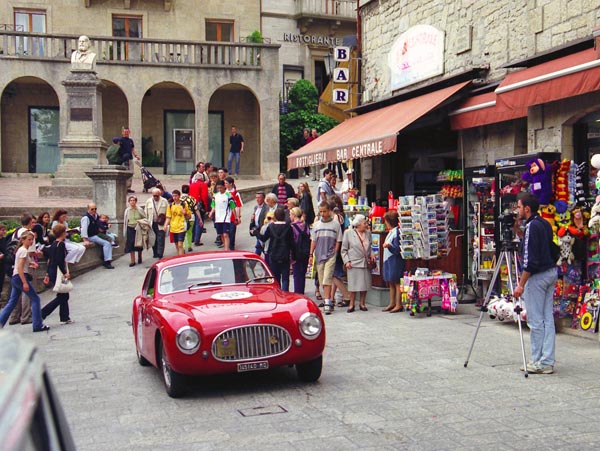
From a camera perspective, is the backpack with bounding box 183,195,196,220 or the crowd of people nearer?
the crowd of people

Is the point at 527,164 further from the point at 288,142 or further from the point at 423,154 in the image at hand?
the point at 288,142

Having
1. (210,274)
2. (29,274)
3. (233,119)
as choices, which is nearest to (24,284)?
(29,274)

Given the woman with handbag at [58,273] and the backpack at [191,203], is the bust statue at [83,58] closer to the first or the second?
the backpack at [191,203]

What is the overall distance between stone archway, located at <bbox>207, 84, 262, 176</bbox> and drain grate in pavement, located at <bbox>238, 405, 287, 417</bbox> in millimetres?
30719

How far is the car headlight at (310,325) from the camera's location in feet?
27.1

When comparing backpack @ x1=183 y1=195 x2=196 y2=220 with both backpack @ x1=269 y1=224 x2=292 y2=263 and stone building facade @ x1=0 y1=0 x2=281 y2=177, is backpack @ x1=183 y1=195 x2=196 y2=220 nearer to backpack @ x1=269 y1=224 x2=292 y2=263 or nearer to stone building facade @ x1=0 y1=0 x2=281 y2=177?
backpack @ x1=269 y1=224 x2=292 y2=263

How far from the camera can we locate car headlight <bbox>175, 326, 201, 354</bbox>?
25.9ft

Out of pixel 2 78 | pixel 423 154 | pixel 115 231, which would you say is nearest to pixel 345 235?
pixel 423 154

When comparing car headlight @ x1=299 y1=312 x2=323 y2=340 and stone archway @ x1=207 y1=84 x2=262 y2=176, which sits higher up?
stone archway @ x1=207 y1=84 x2=262 y2=176

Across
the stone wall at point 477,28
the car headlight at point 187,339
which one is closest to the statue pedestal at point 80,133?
the stone wall at point 477,28

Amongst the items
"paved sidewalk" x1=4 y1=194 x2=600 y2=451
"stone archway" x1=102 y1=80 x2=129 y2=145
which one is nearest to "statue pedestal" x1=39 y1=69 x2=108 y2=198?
"stone archway" x1=102 y1=80 x2=129 y2=145

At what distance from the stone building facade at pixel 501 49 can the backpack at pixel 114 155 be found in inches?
342

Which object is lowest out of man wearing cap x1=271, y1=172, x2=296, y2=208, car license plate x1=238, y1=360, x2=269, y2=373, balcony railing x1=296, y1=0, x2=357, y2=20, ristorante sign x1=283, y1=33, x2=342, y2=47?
car license plate x1=238, y1=360, x2=269, y2=373

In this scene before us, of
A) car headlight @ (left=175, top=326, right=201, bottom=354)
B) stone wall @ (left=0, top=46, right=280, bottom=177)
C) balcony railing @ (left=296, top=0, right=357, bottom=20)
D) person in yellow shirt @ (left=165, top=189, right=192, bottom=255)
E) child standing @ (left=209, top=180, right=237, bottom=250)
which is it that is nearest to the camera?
car headlight @ (left=175, top=326, right=201, bottom=354)
